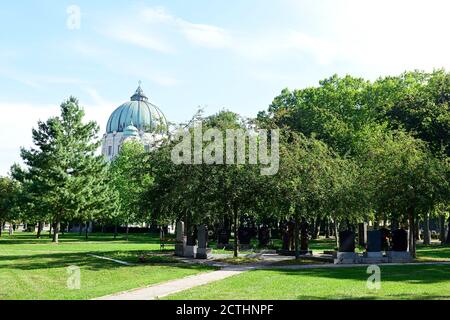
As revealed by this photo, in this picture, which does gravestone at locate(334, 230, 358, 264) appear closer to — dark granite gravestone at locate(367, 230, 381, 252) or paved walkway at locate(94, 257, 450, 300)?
paved walkway at locate(94, 257, 450, 300)

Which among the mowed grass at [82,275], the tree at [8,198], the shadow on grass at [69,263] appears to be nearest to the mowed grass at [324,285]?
the mowed grass at [82,275]

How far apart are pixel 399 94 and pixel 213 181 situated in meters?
35.2

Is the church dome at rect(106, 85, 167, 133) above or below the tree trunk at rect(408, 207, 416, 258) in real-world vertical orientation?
above

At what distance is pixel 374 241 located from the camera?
2756cm

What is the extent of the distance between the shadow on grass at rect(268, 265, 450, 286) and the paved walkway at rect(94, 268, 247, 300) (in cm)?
289

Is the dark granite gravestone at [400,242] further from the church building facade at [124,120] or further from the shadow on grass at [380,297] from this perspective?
the church building facade at [124,120]

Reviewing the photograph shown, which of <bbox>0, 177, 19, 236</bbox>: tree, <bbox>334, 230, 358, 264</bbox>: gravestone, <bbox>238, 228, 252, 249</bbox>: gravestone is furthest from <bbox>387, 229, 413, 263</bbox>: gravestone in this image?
<bbox>0, 177, 19, 236</bbox>: tree

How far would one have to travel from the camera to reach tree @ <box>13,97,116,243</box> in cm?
Result: 4884

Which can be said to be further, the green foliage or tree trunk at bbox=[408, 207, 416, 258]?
the green foliage

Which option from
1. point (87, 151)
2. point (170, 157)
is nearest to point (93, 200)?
point (87, 151)

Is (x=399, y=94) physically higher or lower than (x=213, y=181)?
higher

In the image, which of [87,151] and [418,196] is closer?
[418,196]
